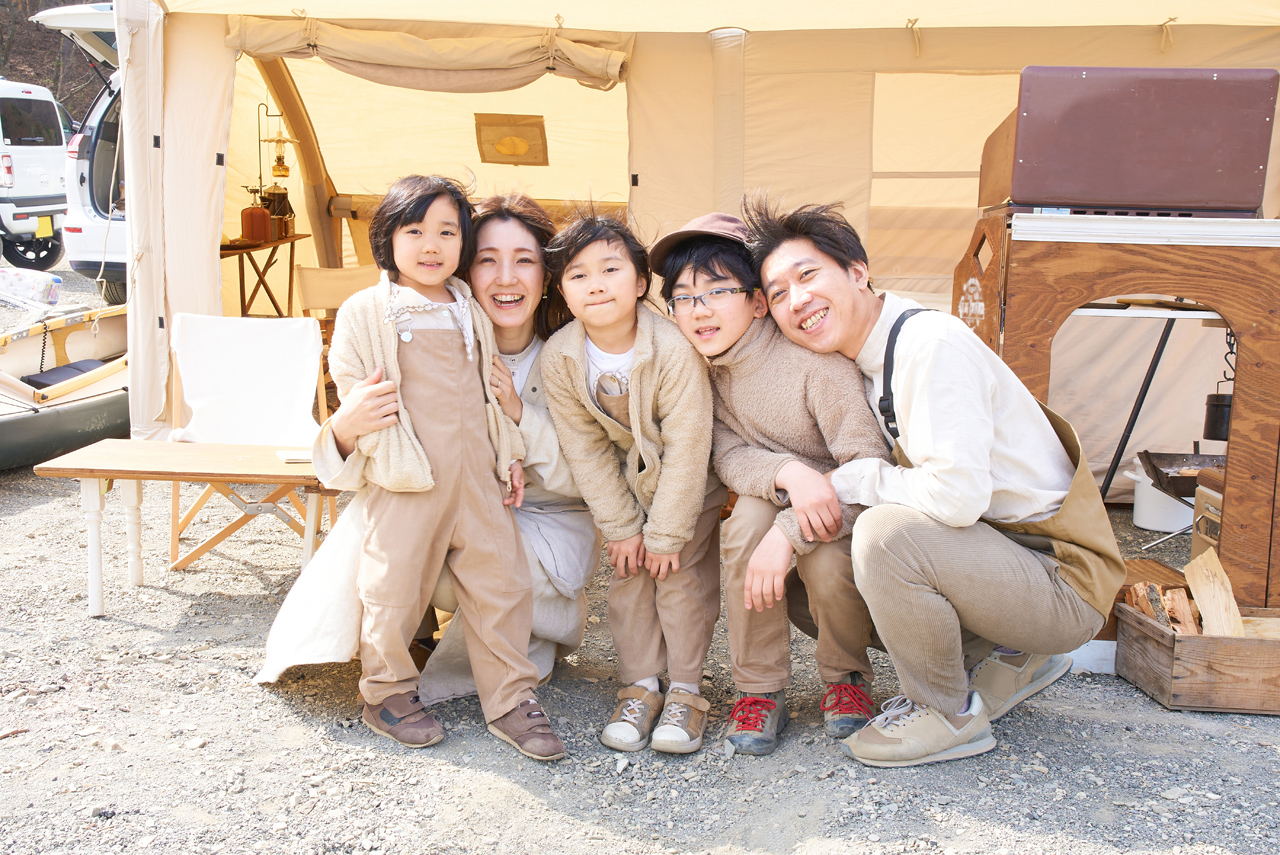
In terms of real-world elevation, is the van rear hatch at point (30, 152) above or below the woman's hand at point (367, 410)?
above

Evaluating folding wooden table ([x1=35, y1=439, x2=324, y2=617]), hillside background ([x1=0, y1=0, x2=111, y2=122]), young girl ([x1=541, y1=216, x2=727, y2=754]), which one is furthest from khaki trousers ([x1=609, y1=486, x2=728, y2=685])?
hillside background ([x1=0, y1=0, x2=111, y2=122])

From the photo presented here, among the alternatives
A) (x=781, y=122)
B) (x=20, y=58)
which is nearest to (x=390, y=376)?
(x=781, y=122)

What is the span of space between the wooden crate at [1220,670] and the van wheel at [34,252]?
12224 millimetres

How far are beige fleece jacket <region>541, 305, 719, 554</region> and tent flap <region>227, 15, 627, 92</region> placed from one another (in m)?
2.57

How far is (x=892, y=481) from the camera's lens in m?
1.96

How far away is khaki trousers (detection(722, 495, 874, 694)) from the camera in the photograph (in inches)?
80.7

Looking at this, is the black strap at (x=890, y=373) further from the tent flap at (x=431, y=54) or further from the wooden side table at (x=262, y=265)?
the wooden side table at (x=262, y=265)

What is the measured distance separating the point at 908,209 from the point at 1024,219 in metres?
2.65

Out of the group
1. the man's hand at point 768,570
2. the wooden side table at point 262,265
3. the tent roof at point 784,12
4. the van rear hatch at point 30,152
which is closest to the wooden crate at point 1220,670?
the man's hand at point 768,570

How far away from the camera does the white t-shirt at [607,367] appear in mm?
2244

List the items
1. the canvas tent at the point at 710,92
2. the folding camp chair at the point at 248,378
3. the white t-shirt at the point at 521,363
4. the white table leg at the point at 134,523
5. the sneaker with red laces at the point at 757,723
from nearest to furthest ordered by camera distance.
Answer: the sneaker with red laces at the point at 757,723
the white t-shirt at the point at 521,363
the white table leg at the point at 134,523
the folding camp chair at the point at 248,378
the canvas tent at the point at 710,92

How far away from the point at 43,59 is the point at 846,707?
20.9m

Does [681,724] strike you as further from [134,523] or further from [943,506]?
[134,523]

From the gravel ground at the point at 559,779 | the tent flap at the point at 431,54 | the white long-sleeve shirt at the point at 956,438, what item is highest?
the tent flap at the point at 431,54
